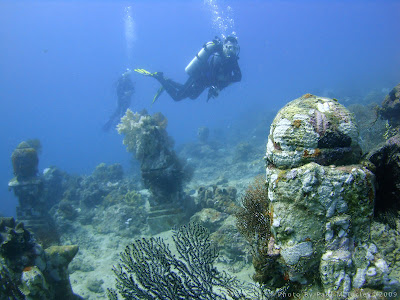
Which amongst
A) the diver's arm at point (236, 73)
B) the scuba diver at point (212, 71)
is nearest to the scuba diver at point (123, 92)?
the scuba diver at point (212, 71)

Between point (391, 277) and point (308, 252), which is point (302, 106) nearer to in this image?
point (308, 252)

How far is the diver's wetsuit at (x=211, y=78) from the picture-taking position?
11497mm

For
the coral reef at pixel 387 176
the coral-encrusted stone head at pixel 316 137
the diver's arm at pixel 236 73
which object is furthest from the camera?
the diver's arm at pixel 236 73

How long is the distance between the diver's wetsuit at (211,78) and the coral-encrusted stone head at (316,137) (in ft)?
32.6

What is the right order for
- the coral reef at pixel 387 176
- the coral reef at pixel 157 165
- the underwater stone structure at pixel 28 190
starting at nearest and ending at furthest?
the coral reef at pixel 387 176
the coral reef at pixel 157 165
the underwater stone structure at pixel 28 190

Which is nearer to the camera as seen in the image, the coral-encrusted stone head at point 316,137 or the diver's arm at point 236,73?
the coral-encrusted stone head at point 316,137

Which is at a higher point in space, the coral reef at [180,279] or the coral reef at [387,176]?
the coral reef at [387,176]

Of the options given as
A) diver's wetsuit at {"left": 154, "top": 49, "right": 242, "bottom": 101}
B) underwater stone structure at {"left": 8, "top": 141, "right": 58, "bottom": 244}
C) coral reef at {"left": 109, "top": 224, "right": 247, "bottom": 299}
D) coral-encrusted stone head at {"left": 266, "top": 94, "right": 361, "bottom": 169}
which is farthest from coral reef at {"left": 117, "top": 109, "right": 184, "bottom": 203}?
coral-encrusted stone head at {"left": 266, "top": 94, "right": 361, "bottom": 169}

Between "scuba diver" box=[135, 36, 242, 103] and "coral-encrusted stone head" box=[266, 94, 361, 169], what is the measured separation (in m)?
9.70

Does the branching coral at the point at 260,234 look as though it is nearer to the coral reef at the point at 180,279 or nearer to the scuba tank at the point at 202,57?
the coral reef at the point at 180,279

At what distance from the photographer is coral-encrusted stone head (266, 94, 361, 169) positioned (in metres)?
2.10

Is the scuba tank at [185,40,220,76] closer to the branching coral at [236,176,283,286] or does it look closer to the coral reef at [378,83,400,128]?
the coral reef at [378,83,400,128]

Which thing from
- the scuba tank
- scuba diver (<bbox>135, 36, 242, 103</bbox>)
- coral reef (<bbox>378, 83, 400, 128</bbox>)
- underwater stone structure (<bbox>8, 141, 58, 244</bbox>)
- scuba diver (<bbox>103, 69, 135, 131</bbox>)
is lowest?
coral reef (<bbox>378, 83, 400, 128</bbox>)

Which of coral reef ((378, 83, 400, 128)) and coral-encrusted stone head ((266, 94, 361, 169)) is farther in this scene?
coral reef ((378, 83, 400, 128))
